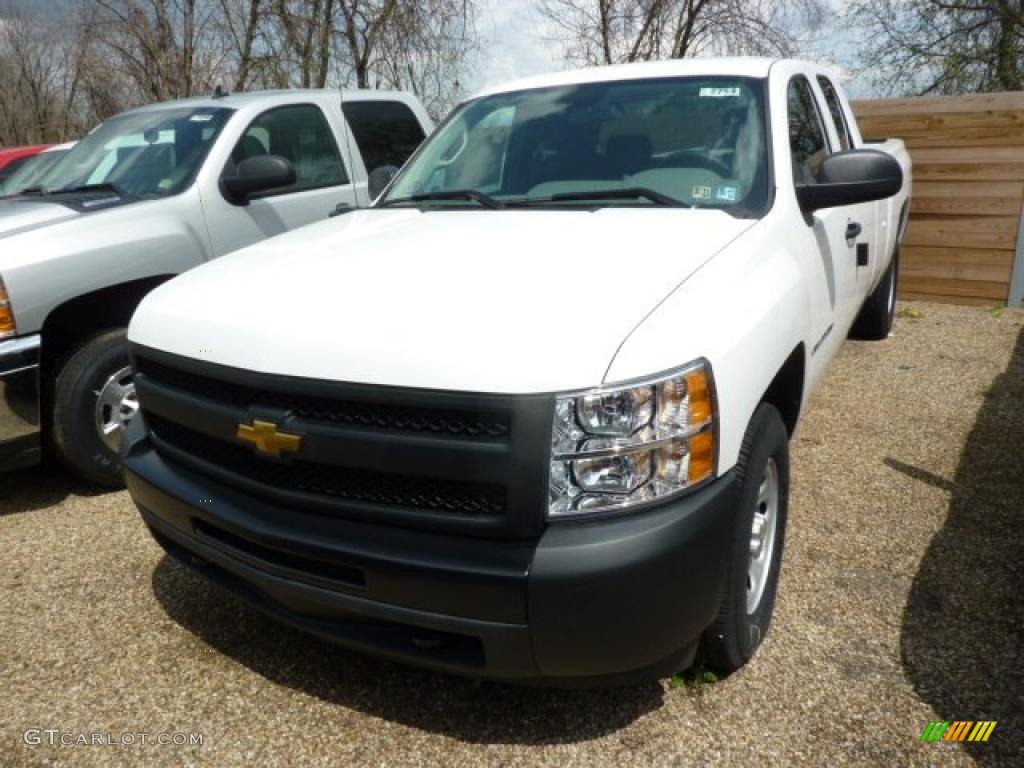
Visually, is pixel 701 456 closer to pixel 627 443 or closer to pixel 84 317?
pixel 627 443

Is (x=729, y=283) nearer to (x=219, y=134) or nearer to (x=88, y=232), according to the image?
(x=88, y=232)

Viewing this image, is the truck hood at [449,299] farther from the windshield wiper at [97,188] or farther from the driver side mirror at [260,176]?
the windshield wiper at [97,188]

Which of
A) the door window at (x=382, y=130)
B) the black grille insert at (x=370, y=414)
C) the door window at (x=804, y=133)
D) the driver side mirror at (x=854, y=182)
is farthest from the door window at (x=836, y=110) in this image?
the black grille insert at (x=370, y=414)

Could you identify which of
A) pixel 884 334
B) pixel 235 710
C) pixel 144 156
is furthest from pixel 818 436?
pixel 144 156

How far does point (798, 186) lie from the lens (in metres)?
3.07

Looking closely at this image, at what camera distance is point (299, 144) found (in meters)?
5.20

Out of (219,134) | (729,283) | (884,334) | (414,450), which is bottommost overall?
(884,334)

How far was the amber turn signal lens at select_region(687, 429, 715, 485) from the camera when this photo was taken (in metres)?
1.97

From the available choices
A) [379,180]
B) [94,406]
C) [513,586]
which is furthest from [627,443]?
[94,406]

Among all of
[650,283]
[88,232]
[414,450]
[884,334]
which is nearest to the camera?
[414,450]

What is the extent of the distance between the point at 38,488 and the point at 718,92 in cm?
386

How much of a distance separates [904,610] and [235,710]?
2283mm

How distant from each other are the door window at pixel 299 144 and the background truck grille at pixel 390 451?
2.92 m

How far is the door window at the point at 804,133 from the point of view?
10.9ft
